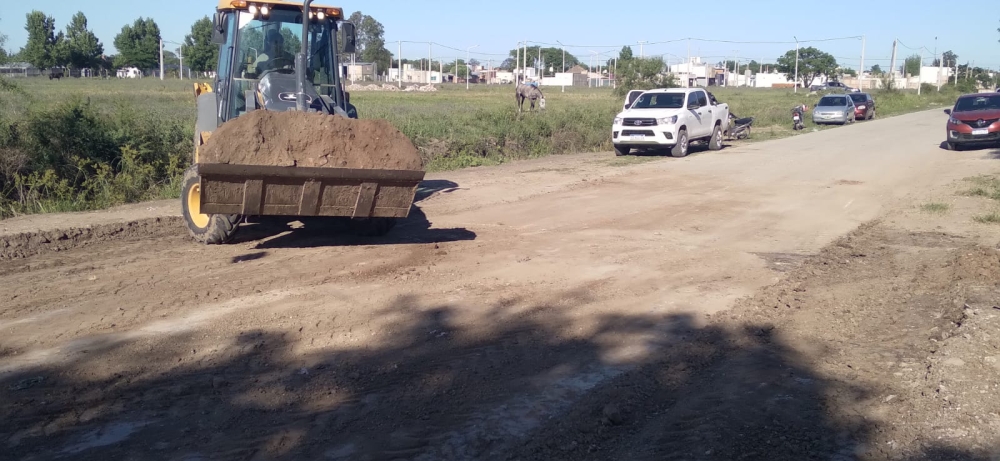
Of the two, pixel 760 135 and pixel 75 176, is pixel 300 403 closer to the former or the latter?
pixel 75 176

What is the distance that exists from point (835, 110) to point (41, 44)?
88.8 m

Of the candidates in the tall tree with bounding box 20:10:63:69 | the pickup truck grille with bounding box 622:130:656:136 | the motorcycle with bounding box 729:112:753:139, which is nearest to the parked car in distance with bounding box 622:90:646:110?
the pickup truck grille with bounding box 622:130:656:136

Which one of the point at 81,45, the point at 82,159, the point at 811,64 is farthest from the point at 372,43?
the point at 82,159

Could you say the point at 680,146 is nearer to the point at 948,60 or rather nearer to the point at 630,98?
the point at 630,98

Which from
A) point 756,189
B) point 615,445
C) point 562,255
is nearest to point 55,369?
point 615,445

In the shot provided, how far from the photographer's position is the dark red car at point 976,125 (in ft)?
83.5

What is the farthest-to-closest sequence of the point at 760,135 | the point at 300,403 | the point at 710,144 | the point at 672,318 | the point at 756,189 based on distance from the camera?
the point at 760,135 → the point at 710,144 → the point at 756,189 → the point at 672,318 → the point at 300,403

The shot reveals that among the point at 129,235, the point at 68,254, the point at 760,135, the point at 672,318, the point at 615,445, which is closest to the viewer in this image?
the point at 615,445

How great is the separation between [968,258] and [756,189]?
23.0 ft

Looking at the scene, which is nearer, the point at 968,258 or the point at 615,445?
the point at 615,445

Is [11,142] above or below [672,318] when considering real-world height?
above

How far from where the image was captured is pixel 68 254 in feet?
34.2

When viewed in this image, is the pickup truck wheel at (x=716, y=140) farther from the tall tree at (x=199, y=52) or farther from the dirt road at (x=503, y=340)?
the tall tree at (x=199, y=52)

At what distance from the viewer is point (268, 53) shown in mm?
11047
